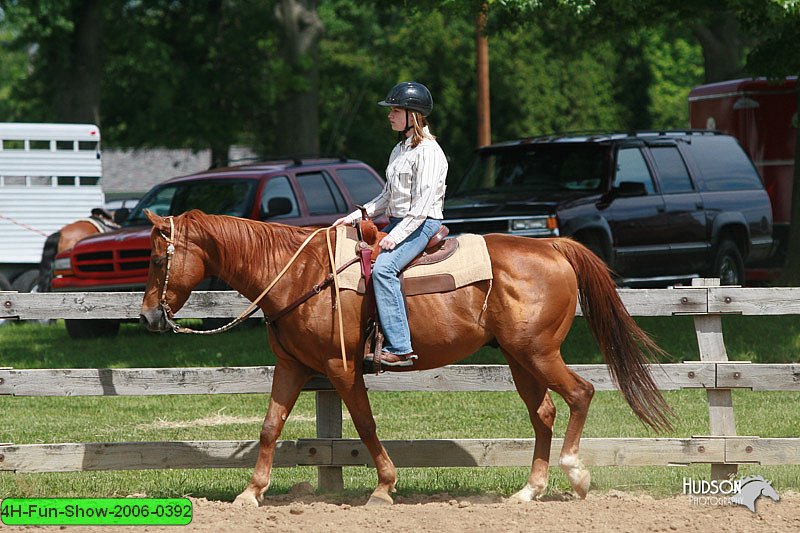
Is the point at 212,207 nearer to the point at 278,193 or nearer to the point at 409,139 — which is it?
the point at 278,193

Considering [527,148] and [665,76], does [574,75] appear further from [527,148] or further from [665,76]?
[527,148]

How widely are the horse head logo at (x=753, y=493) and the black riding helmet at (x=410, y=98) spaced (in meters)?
2.90

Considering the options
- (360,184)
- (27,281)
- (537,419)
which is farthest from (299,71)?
(537,419)

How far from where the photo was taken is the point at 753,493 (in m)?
7.07

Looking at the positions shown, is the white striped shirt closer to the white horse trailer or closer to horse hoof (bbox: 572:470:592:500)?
horse hoof (bbox: 572:470:592:500)

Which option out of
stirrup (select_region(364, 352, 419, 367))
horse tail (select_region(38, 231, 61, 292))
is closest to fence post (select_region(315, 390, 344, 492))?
stirrup (select_region(364, 352, 419, 367))

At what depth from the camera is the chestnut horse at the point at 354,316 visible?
23.0 feet

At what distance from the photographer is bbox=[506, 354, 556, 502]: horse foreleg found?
726 cm

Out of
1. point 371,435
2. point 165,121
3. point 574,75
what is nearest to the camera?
point 371,435

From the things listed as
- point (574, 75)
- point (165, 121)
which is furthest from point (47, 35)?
point (574, 75)

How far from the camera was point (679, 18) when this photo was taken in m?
16.0

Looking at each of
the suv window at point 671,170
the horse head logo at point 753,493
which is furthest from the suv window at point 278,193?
the horse head logo at point 753,493

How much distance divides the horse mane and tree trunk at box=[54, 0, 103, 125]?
21129 millimetres

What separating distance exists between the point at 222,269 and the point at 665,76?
53801mm
